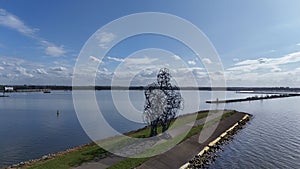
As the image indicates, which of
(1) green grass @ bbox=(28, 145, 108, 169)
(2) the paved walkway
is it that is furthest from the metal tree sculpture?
(1) green grass @ bbox=(28, 145, 108, 169)

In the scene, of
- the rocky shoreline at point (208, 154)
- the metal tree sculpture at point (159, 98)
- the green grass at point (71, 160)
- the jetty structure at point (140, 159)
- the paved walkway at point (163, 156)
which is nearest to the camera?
the green grass at point (71, 160)

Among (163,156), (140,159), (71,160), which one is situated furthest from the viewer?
(163,156)

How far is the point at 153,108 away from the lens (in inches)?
1112

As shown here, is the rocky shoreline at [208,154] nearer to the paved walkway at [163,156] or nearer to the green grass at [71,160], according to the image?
the paved walkway at [163,156]

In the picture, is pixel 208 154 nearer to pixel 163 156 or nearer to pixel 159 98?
pixel 163 156

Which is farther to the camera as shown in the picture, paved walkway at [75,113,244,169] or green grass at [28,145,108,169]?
paved walkway at [75,113,244,169]

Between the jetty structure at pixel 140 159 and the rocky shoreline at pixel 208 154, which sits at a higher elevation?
the jetty structure at pixel 140 159

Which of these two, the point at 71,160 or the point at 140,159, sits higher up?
the point at 71,160

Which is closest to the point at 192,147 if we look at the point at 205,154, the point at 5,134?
the point at 205,154

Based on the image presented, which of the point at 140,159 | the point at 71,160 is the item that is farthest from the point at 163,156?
the point at 71,160

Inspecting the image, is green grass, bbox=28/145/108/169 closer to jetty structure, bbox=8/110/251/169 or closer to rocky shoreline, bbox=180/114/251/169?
jetty structure, bbox=8/110/251/169

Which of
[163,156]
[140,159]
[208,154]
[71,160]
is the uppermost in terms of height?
[71,160]

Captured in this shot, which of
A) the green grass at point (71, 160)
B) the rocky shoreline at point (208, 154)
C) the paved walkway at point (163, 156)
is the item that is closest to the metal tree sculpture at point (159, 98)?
the paved walkway at point (163, 156)

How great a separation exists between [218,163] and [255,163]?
3550mm
